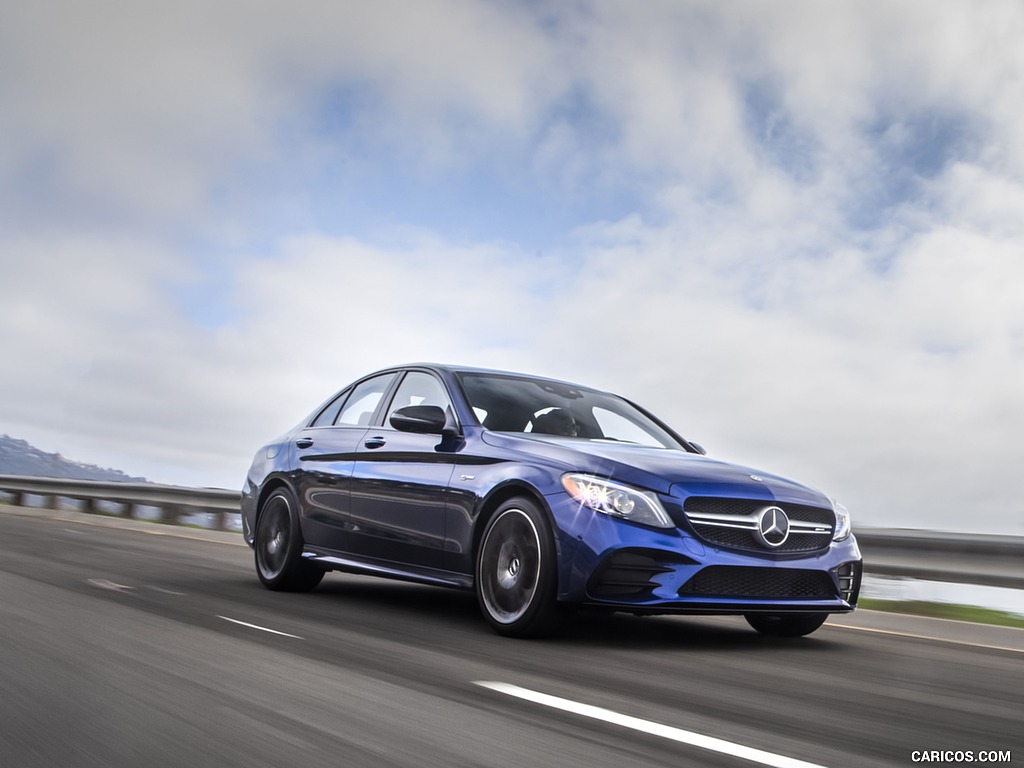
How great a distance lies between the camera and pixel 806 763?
11.6 ft

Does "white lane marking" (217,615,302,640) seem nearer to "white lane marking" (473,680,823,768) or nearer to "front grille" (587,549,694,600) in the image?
"front grille" (587,549,694,600)

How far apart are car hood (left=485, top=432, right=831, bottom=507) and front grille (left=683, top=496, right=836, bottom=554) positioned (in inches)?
1.7

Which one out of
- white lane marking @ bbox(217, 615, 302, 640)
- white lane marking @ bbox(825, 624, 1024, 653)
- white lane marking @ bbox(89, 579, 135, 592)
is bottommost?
white lane marking @ bbox(217, 615, 302, 640)

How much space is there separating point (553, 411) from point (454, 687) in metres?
3.06

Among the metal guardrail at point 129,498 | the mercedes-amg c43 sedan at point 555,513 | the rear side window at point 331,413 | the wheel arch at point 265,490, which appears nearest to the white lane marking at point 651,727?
the mercedes-amg c43 sedan at point 555,513

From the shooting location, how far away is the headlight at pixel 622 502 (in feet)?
19.4

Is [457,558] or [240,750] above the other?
[457,558]

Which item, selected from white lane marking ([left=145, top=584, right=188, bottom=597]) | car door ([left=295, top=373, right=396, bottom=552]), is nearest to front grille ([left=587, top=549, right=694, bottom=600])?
car door ([left=295, top=373, right=396, bottom=552])

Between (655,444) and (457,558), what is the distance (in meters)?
1.62

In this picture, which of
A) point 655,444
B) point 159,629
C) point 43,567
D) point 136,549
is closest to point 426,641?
point 159,629

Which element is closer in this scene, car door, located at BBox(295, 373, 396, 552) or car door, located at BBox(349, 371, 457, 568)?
car door, located at BBox(349, 371, 457, 568)

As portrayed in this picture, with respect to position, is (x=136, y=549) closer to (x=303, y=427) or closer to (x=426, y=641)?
(x=303, y=427)

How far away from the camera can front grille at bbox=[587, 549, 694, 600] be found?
229 inches

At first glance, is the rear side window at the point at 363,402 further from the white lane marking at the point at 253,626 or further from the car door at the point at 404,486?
the white lane marking at the point at 253,626
